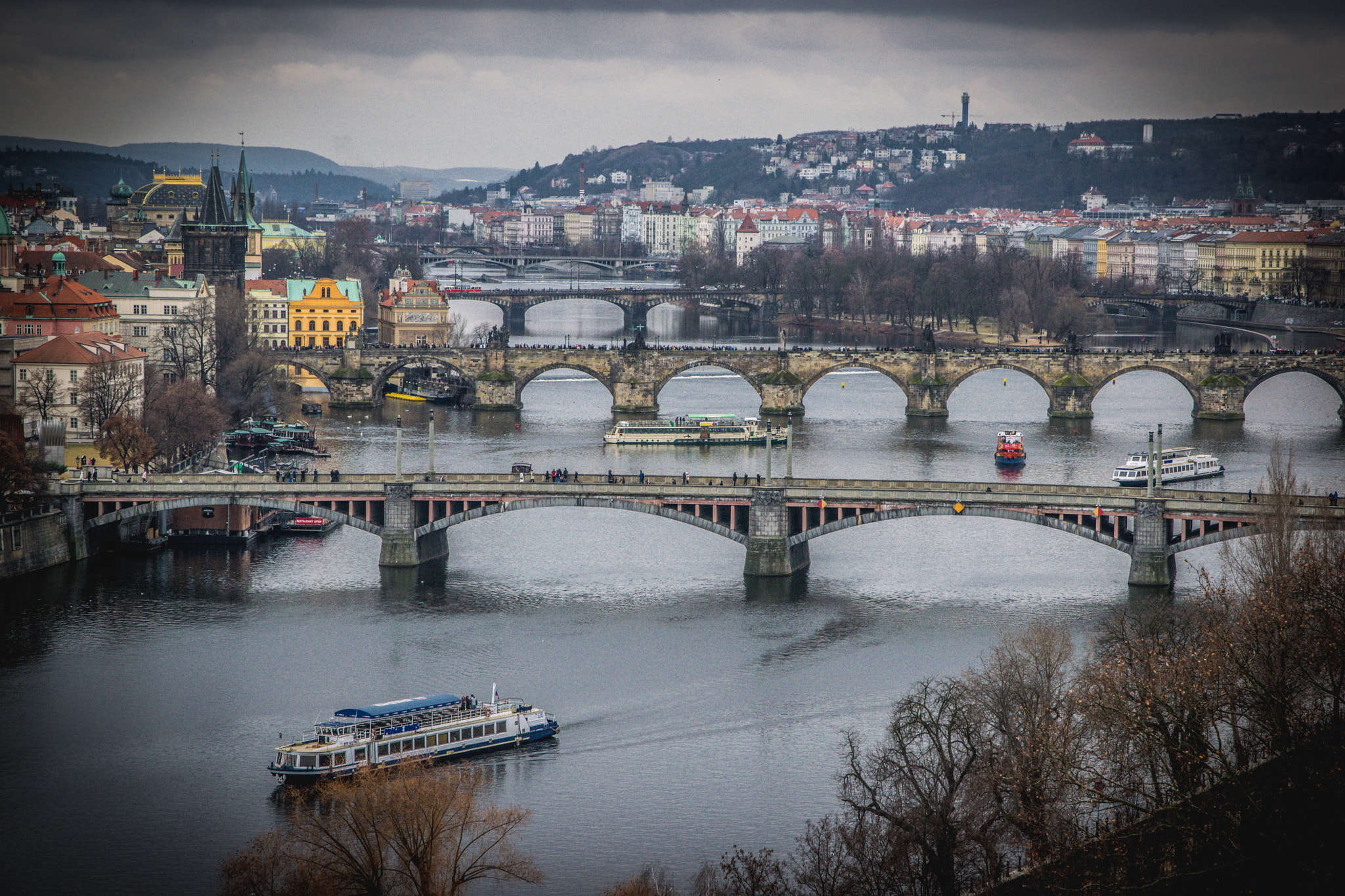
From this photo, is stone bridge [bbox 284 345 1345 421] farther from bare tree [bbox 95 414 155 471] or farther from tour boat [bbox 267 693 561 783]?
tour boat [bbox 267 693 561 783]

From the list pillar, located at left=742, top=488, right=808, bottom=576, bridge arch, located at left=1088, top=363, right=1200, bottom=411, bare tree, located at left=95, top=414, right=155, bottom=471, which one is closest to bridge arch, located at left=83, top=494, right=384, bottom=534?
bare tree, located at left=95, top=414, right=155, bottom=471

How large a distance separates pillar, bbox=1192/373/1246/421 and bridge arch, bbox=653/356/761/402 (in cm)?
1619

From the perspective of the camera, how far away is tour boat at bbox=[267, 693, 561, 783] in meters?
26.2

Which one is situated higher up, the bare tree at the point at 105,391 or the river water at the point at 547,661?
the bare tree at the point at 105,391

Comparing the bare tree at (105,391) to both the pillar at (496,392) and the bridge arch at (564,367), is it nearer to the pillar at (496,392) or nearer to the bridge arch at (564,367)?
the pillar at (496,392)

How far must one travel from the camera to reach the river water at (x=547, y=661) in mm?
24828

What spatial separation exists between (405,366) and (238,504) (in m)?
32.1

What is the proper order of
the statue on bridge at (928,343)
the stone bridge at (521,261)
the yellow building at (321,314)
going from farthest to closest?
the stone bridge at (521,261) → the yellow building at (321,314) → the statue on bridge at (928,343)

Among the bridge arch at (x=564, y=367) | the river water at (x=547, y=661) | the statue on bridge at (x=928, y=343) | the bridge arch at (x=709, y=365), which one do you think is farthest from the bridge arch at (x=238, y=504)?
the statue on bridge at (x=928, y=343)

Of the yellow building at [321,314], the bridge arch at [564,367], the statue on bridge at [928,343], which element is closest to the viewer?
the statue on bridge at [928,343]

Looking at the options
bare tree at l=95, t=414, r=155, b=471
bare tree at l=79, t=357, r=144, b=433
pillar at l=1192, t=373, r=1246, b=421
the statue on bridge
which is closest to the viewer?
bare tree at l=95, t=414, r=155, b=471

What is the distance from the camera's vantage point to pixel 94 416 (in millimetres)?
47562

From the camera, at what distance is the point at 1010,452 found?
53.3m

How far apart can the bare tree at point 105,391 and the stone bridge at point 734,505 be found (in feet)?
27.0
